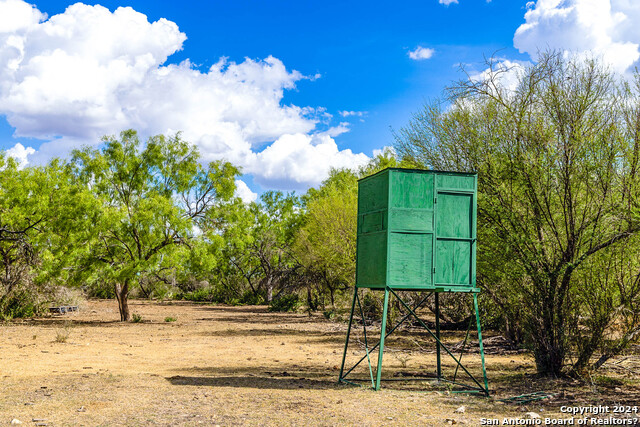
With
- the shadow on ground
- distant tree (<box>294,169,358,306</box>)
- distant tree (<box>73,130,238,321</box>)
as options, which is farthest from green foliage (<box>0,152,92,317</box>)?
the shadow on ground

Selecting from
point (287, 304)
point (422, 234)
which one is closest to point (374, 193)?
point (422, 234)

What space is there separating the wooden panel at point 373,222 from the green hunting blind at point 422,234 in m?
0.02

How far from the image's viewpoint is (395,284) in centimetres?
995

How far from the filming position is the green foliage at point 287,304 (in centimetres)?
3903

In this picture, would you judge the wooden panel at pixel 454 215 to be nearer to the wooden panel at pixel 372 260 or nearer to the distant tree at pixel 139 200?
the wooden panel at pixel 372 260

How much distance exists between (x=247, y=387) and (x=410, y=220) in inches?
166

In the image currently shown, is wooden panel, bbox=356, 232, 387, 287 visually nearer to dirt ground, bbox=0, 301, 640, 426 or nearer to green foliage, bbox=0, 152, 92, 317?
dirt ground, bbox=0, 301, 640, 426

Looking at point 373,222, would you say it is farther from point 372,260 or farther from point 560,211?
point 560,211

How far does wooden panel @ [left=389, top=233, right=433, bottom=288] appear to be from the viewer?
9992mm

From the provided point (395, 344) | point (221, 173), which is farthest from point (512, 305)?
point (221, 173)

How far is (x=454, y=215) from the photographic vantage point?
10.4m

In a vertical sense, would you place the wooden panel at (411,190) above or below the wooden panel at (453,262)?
above

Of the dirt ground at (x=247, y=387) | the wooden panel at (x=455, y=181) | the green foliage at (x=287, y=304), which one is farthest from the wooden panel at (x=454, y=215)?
the green foliage at (x=287, y=304)

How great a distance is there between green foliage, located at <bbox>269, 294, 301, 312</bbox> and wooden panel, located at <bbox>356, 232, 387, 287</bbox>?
2843 centimetres
